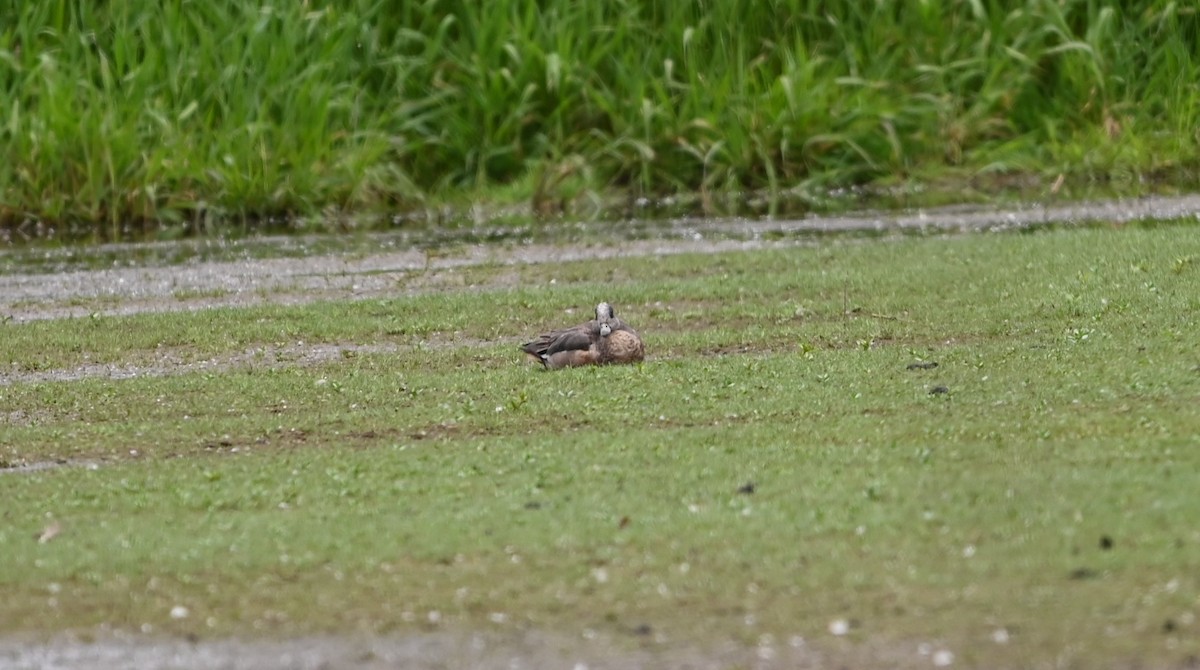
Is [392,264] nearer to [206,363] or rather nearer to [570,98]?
[570,98]

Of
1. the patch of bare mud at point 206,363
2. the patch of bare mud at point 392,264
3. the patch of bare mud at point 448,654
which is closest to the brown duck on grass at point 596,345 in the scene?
the patch of bare mud at point 206,363

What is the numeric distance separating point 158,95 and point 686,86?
4465 millimetres

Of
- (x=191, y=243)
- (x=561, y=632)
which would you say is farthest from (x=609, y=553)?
(x=191, y=243)

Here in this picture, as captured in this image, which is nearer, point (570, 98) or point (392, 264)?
point (392, 264)

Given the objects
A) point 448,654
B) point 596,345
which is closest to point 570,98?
point 596,345

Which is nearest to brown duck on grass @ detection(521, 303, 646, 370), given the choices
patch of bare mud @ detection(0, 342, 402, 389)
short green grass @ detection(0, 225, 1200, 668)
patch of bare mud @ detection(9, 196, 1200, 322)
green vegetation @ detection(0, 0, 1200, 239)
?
short green grass @ detection(0, 225, 1200, 668)

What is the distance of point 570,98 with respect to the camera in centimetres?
1806

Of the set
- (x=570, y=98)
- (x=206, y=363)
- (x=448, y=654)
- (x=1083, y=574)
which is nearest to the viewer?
(x=448, y=654)

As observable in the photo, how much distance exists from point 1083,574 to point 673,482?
164cm

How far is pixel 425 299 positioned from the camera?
40.6ft

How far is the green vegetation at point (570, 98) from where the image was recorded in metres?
17.3

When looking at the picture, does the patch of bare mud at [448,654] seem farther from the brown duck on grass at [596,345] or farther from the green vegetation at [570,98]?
the green vegetation at [570,98]

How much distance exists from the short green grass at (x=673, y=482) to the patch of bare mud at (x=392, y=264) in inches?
82.5

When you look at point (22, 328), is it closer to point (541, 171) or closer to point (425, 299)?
point (425, 299)
